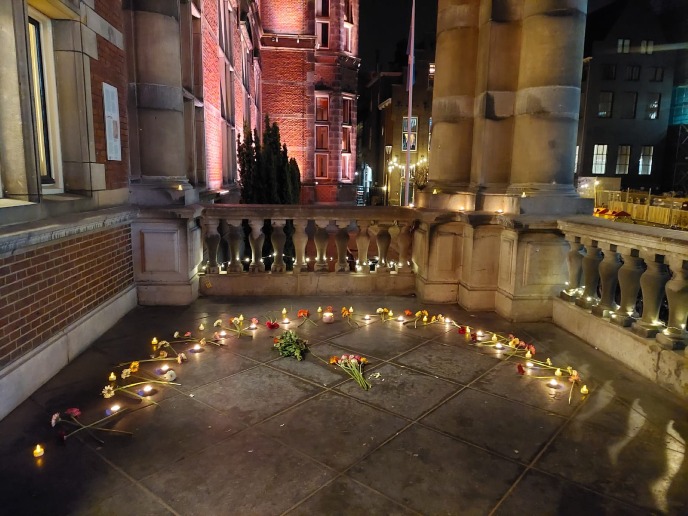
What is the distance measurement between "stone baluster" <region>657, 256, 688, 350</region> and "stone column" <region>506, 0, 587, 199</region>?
2117 mm

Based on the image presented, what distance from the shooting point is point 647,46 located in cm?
3444

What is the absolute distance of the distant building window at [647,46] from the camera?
34.3 meters

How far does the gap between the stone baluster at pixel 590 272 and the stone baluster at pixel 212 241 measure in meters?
4.82

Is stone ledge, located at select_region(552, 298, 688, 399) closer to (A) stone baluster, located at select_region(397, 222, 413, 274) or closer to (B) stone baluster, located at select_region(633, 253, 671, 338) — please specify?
(B) stone baluster, located at select_region(633, 253, 671, 338)

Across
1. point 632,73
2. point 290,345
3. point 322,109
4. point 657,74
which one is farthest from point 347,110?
point 290,345

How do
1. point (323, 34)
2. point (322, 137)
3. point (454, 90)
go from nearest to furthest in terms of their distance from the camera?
point (454, 90) < point (323, 34) < point (322, 137)

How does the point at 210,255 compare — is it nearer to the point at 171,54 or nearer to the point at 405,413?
the point at 171,54

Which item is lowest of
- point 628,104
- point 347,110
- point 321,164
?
point 321,164

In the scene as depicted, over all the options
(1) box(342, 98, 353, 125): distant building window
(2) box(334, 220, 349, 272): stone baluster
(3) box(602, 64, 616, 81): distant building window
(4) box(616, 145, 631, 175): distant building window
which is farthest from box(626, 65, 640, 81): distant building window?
(2) box(334, 220, 349, 272): stone baluster

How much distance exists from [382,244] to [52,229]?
4362 mm

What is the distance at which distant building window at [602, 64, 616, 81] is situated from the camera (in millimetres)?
34312

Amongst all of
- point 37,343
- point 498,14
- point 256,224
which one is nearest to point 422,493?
point 37,343

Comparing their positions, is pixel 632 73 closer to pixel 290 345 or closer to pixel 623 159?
pixel 623 159

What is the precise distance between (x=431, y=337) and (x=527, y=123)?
9.99ft
